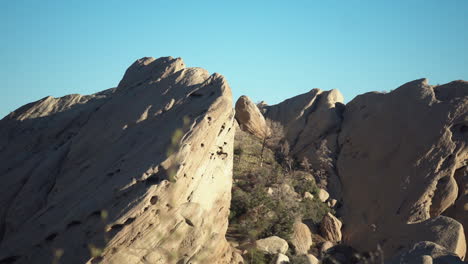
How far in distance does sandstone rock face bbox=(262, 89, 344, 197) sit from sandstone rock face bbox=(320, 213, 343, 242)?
6.00m

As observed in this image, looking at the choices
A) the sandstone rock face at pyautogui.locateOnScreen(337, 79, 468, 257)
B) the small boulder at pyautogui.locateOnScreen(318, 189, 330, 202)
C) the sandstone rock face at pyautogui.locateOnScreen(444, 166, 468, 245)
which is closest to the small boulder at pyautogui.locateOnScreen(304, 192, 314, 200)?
the small boulder at pyautogui.locateOnScreen(318, 189, 330, 202)

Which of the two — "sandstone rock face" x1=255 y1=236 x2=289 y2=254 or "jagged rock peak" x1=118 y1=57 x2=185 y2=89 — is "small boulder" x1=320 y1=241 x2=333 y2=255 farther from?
"jagged rock peak" x1=118 y1=57 x2=185 y2=89

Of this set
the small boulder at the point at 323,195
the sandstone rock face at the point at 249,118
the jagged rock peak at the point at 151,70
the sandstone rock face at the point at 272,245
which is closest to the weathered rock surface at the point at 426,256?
the sandstone rock face at the point at 272,245

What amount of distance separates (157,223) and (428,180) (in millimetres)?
17754

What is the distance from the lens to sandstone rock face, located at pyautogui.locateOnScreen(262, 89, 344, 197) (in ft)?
109

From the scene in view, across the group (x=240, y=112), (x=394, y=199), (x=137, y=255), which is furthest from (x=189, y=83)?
(x=240, y=112)

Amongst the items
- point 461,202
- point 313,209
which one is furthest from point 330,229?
point 461,202

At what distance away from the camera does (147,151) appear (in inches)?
564

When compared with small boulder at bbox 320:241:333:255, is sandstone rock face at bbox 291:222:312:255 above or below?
above

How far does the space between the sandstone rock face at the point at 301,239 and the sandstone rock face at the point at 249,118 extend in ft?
50.7

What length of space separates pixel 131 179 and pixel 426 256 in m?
8.05

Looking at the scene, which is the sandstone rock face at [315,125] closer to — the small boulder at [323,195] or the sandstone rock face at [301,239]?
the small boulder at [323,195]

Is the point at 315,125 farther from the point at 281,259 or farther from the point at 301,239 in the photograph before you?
the point at 281,259

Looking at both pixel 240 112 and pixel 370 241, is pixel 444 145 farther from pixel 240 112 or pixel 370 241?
pixel 240 112
